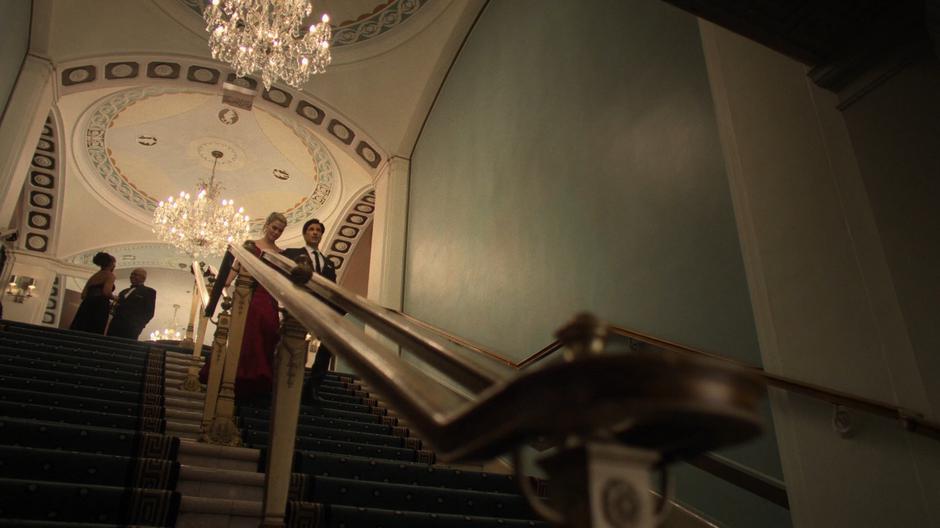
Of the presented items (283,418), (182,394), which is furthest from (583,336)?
(182,394)

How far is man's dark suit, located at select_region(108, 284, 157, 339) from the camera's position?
841cm

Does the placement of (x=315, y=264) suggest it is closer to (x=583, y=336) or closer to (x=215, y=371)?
(x=215, y=371)

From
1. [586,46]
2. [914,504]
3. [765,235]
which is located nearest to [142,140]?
[586,46]

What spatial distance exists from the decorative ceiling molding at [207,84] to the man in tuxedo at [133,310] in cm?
263

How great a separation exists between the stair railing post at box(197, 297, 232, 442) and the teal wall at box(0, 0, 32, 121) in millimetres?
4461

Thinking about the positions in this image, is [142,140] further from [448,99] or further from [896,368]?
[896,368]

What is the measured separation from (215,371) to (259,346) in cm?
85

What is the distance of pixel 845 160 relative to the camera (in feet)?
9.48

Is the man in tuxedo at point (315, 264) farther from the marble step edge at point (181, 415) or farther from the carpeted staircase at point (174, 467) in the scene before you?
the marble step edge at point (181, 415)

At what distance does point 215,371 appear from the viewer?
148 inches

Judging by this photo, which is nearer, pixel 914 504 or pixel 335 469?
pixel 914 504

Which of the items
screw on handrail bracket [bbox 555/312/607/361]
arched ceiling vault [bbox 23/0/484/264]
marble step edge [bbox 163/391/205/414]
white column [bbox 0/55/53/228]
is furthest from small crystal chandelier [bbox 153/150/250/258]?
screw on handrail bracket [bbox 555/312/607/361]

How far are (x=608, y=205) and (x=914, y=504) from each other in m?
2.78

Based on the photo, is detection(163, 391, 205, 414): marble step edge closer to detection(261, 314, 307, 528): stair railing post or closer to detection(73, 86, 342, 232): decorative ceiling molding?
detection(261, 314, 307, 528): stair railing post
